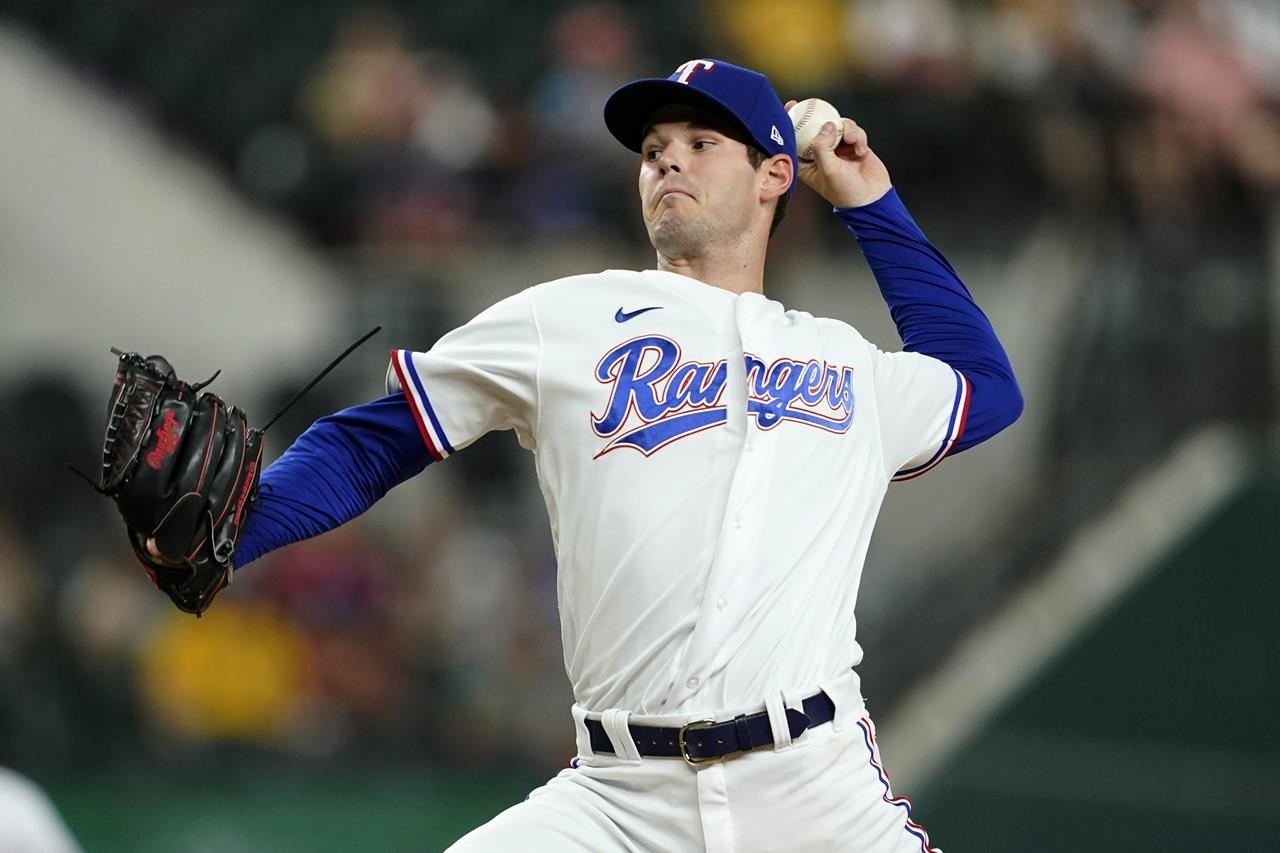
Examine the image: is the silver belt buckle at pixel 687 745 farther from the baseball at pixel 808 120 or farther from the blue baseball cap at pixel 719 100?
the baseball at pixel 808 120

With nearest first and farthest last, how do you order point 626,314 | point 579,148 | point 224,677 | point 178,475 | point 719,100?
point 178,475 → point 626,314 → point 719,100 → point 224,677 → point 579,148

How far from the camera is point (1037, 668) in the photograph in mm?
8055

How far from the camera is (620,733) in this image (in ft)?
11.2

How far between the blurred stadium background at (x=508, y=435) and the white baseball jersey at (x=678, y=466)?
14.1ft

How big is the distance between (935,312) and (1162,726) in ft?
13.4

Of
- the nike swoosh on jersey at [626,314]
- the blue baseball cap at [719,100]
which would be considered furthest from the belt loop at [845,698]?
the blue baseball cap at [719,100]

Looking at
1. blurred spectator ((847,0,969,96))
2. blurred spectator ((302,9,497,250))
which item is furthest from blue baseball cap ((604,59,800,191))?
blurred spectator ((302,9,497,250))

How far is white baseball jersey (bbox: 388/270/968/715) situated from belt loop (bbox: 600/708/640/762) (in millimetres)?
36

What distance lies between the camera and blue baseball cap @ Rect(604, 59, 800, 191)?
3.76 m

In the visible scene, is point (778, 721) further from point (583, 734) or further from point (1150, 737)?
point (1150, 737)

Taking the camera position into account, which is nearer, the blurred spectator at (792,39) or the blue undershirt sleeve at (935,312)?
the blue undershirt sleeve at (935,312)

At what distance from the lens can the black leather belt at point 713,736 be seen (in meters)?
3.35

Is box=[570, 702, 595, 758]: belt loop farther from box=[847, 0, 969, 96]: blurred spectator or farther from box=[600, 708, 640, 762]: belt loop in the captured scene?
box=[847, 0, 969, 96]: blurred spectator

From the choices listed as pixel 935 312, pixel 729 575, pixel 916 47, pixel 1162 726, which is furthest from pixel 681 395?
pixel 916 47
